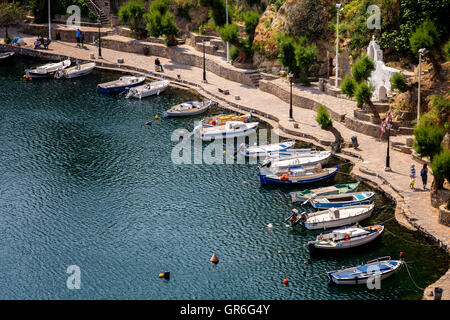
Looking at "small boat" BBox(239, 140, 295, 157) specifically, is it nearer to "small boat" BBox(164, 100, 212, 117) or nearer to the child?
"small boat" BBox(164, 100, 212, 117)

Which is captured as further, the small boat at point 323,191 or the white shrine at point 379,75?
the white shrine at point 379,75

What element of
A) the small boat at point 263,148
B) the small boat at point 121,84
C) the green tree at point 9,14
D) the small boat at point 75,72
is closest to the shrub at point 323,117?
the small boat at point 263,148

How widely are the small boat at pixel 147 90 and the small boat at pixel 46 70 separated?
15796 millimetres

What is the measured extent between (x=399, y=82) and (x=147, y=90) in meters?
35.4

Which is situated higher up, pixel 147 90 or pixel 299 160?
pixel 147 90

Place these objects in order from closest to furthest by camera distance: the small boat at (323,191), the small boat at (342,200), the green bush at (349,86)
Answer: the small boat at (342,200) < the small boat at (323,191) < the green bush at (349,86)

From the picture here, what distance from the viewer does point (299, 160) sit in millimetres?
75062

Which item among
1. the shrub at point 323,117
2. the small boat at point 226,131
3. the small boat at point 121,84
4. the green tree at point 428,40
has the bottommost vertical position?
the small boat at point 226,131

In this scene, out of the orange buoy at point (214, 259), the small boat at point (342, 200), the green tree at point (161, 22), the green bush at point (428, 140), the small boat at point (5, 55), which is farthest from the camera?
the small boat at point (5, 55)

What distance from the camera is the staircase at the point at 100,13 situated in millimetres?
124000

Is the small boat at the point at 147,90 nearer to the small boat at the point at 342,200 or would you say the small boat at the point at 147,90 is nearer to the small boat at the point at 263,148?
the small boat at the point at 263,148

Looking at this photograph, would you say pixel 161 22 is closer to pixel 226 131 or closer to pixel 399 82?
Answer: pixel 226 131

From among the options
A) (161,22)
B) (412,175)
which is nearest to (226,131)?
(412,175)
